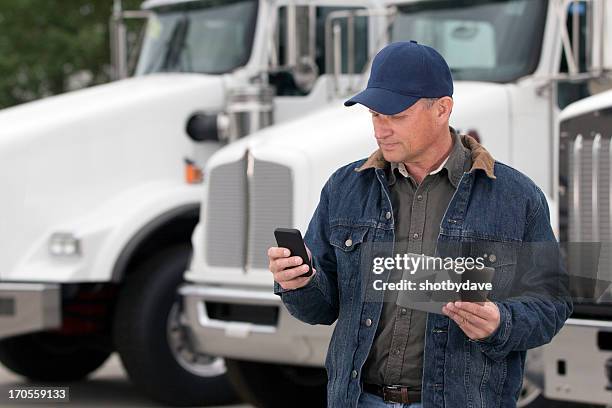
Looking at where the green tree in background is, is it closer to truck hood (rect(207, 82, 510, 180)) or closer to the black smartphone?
truck hood (rect(207, 82, 510, 180))

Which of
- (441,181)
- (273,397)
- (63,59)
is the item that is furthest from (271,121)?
(63,59)

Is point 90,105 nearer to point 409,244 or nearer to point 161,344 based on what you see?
point 161,344

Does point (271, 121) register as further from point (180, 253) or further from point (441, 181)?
point (441, 181)

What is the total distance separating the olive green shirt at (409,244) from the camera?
359 centimetres

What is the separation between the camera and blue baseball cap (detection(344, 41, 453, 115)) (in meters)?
3.61

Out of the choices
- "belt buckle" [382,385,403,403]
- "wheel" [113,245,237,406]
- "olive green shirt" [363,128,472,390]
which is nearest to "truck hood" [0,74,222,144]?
"wheel" [113,245,237,406]

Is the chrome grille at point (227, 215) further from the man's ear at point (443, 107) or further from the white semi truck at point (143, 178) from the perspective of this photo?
the man's ear at point (443, 107)

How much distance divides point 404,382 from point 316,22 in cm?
606

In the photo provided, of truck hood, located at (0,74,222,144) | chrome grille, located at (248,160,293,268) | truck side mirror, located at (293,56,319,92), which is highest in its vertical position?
truck side mirror, located at (293,56,319,92)

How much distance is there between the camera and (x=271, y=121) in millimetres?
9438

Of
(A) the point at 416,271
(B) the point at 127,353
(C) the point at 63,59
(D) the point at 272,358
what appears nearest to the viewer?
(A) the point at 416,271

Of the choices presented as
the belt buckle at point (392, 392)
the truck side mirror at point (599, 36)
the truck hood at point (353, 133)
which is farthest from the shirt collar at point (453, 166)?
the truck hood at point (353, 133)

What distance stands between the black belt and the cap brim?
0.65 meters

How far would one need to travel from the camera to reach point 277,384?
857cm
